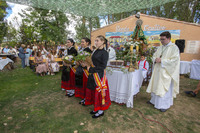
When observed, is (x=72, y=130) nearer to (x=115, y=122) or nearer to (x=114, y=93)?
(x=115, y=122)

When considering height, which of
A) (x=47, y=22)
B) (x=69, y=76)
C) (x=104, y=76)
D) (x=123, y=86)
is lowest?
(x=123, y=86)

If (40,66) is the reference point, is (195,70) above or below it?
below

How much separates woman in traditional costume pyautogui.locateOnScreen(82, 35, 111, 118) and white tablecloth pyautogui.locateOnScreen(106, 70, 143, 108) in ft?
2.40

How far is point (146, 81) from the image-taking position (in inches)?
220

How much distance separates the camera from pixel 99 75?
2.61 m

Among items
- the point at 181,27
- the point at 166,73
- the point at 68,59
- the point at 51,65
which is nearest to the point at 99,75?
the point at 68,59

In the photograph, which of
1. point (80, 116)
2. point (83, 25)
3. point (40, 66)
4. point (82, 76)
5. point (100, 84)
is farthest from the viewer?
point (83, 25)

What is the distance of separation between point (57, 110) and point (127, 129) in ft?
7.19

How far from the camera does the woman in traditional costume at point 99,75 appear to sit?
251 cm

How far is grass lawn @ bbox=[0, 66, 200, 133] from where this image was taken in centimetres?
250

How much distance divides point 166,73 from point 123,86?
139 cm

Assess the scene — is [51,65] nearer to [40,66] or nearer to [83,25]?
[40,66]

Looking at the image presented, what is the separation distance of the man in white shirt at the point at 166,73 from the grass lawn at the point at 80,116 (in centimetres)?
38

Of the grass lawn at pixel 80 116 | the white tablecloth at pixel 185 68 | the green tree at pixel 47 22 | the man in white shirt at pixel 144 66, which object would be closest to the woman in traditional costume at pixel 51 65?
the grass lawn at pixel 80 116
